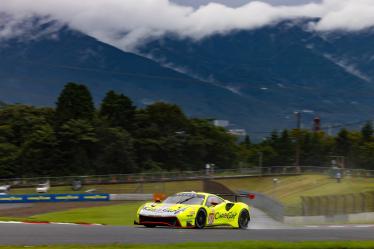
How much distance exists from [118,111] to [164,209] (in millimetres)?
106994

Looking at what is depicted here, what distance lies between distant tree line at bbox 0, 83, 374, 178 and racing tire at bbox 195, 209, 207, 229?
7805cm

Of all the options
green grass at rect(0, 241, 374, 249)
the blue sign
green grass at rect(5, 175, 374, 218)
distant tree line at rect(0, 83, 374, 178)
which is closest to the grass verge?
the blue sign

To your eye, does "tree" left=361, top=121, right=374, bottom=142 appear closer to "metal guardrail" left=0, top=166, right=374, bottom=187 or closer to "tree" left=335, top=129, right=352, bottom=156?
"tree" left=335, top=129, right=352, bottom=156

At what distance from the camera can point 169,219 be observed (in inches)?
843

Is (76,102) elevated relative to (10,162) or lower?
elevated

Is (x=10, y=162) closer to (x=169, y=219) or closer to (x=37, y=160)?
(x=37, y=160)

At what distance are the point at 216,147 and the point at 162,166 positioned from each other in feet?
45.3

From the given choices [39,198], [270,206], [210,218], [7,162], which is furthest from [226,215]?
[7,162]

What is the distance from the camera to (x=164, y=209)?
71.3ft

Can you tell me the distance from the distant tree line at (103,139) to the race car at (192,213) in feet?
276

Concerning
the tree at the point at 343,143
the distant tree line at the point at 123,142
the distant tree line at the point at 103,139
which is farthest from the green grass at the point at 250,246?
the tree at the point at 343,143

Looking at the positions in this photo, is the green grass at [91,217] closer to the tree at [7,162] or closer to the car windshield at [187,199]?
the car windshield at [187,199]

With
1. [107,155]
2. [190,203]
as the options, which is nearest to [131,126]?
[107,155]

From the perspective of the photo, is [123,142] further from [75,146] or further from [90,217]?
[90,217]
